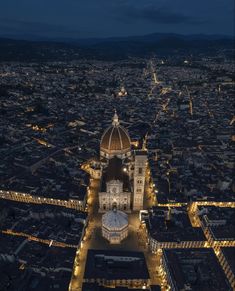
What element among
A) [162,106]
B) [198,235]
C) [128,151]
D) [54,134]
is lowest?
[198,235]

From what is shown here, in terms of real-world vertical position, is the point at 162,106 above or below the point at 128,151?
above

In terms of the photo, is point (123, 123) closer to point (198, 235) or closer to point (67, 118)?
point (67, 118)

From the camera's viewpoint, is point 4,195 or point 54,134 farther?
point 54,134

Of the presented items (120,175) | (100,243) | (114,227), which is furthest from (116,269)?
(120,175)

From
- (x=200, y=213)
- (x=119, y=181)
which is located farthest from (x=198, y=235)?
(x=119, y=181)

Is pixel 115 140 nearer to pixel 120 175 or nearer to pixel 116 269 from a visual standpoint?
pixel 120 175

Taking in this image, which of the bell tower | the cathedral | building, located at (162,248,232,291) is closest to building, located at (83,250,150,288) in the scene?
building, located at (162,248,232,291)

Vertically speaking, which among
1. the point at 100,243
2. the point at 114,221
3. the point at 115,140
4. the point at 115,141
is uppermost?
the point at 115,140
